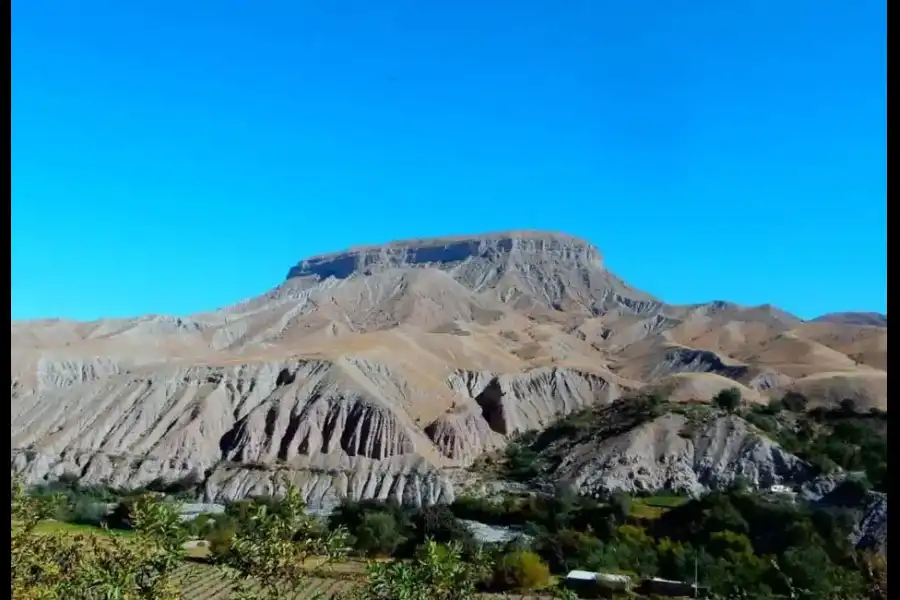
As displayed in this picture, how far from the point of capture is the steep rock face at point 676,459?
57.7ft

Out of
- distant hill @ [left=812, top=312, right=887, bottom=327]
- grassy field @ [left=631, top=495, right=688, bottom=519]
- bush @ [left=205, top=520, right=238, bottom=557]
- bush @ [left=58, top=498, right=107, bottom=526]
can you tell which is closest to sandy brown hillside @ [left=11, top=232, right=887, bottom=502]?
bush @ [left=58, top=498, right=107, bottom=526]

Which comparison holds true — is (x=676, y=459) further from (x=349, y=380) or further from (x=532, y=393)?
(x=532, y=393)

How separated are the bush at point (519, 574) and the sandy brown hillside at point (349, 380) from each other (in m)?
4.96

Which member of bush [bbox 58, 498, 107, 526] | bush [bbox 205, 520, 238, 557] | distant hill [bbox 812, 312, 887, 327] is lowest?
bush [bbox 58, 498, 107, 526]

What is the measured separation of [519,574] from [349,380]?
633 inches

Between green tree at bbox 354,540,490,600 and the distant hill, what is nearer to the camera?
the distant hill

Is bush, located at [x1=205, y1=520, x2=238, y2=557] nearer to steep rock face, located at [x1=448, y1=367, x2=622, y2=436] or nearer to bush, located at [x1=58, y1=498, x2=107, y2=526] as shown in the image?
bush, located at [x1=58, y1=498, x2=107, y2=526]

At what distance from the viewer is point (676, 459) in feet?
62.8

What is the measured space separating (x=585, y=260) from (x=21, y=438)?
45128mm

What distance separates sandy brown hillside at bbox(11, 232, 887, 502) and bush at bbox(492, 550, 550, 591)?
4962 millimetres

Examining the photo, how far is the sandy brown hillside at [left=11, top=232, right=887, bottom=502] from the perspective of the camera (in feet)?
67.2

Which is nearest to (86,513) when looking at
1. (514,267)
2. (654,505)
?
(654,505)

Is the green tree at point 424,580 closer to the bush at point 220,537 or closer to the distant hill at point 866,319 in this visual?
the bush at point 220,537
